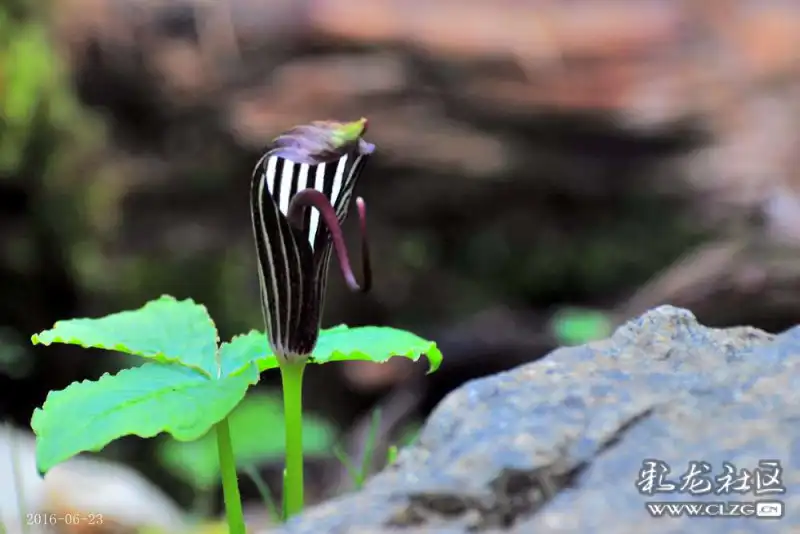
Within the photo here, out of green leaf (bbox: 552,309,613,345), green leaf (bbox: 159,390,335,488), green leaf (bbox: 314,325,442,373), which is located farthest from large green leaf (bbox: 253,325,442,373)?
green leaf (bbox: 552,309,613,345)

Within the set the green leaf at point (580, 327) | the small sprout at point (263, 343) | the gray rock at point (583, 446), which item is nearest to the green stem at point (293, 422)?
the small sprout at point (263, 343)

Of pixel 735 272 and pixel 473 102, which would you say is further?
pixel 473 102

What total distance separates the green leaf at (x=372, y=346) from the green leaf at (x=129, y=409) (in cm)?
10

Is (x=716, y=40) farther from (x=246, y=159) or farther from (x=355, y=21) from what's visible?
(x=246, y=159)

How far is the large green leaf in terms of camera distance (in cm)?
83

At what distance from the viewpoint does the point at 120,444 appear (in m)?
2.95

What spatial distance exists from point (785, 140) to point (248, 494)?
2.40 meters

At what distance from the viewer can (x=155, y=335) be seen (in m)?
0.87

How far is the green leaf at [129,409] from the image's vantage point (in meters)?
0.69

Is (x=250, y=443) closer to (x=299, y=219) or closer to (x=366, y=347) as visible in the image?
(x=366, y=347)

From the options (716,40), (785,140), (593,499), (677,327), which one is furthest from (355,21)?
(593,499)

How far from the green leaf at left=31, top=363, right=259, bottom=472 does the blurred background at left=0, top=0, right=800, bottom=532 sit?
1.98 meters

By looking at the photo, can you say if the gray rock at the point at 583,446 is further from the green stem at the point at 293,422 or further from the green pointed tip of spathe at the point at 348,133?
the green pointed tip of spathe at the point at 348,133

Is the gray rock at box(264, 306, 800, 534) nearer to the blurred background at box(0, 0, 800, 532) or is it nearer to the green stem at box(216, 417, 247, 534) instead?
the green stem at box(216, 417, 247, 534)
